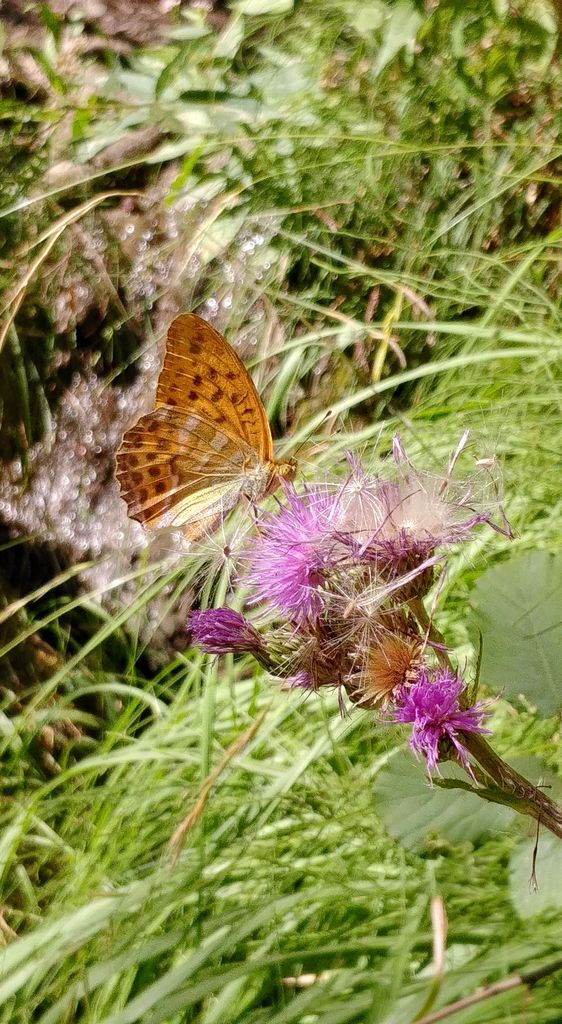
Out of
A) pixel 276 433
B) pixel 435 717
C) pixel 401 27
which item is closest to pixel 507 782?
pixel 435 717

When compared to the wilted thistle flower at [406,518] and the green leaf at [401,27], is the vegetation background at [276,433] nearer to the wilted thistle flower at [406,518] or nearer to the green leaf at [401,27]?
the green leaf at [401,27]

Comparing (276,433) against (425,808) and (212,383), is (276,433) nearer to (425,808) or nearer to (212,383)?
(212,383)

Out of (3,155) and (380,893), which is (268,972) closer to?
(380,893)

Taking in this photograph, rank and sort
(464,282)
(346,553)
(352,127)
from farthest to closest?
(352,127), (464,282), (346,553)

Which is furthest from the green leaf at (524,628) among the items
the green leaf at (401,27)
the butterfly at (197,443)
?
the green leaf at (401,27)

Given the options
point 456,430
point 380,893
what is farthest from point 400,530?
point 456,430

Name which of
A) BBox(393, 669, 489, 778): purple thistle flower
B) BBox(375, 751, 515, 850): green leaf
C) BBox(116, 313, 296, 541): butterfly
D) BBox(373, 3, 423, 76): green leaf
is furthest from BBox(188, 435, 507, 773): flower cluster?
BBox(373, 3, 423, 76): green leaf
